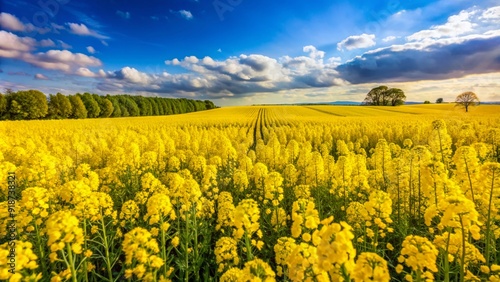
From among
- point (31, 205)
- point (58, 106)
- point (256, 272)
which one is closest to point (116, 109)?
point (58, 106)

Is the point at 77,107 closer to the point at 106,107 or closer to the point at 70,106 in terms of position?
the point at 70,106

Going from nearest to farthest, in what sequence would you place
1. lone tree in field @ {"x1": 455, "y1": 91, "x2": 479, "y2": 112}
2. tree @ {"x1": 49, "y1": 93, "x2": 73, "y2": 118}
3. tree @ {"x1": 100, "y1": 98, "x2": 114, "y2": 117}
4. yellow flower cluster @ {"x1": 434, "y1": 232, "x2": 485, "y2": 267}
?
yellow flower cluster @ {"x1": 434, "y1": 232, "x2": 485, "y2": 267} → lone tree in field @ {"x1": 455, "y1": 91, "x2": 479, "y2": 112} → tree @ {"x1": 49, "y1": 93, "x2": 73, "y2": 118} → tree @ {"x1": 100, "y1": 98, "x2": 114, "y2": 117}

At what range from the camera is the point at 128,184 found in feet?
29.4

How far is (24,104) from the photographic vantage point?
2061 inches

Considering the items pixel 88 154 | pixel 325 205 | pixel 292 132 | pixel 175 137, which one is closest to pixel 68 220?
pixel 325 205

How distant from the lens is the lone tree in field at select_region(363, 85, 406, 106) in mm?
88438

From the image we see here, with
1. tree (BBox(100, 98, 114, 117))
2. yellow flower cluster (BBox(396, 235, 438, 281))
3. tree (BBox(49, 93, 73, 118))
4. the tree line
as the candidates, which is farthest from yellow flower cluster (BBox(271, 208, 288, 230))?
tree (BBox(100, 98, 114, 117))

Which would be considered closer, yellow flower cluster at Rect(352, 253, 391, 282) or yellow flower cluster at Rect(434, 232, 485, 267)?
yellow flower cluster at Rect(352, 253, 391, 282)

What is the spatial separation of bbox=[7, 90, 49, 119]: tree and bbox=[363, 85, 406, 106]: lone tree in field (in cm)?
10062

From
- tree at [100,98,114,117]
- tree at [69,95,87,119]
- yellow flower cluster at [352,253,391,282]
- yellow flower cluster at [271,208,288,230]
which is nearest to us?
yellow flower cluster at [352,253,391,282]

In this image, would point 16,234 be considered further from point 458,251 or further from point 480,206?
point 480,206

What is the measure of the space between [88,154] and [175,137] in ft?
22.6

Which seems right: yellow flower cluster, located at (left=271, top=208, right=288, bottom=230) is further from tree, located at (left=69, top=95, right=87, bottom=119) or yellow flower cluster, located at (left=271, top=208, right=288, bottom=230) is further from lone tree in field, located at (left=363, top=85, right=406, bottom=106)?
lone tree in field, located at (left=363, top=85, right=406, bottom=106)

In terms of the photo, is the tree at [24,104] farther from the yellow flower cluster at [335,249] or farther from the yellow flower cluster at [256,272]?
the yellow flower cluster at [335,249]
